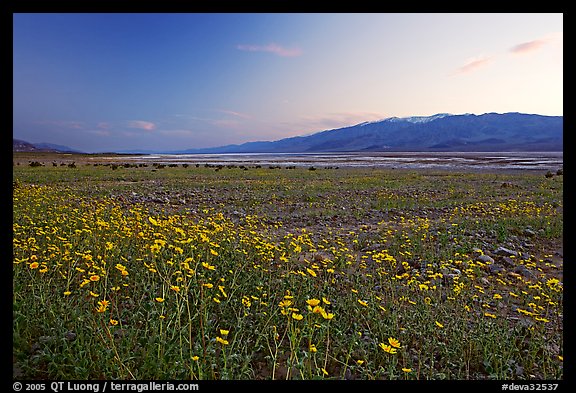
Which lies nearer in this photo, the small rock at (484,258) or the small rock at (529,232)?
the small rock at (484,258)

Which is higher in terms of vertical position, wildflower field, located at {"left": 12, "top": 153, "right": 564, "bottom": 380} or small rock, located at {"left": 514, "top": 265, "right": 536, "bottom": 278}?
wildflower field, located at {"left": 12, "top": 153, "right": 564, "bottom": 380}

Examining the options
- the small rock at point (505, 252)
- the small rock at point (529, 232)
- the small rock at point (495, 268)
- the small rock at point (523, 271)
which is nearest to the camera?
the small rock at point (523, 271)

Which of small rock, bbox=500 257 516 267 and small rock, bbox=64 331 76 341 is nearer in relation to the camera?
small rock, bbox=64 331 76 341

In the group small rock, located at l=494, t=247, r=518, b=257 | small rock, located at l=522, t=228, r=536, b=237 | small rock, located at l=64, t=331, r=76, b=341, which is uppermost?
small rock, located at l=64, t=331, r=76, b=341

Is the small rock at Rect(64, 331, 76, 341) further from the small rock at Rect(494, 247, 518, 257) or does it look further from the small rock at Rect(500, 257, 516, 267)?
the small rock at Rect(494, 247, 518, 257)

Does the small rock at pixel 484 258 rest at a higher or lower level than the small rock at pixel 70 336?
lower

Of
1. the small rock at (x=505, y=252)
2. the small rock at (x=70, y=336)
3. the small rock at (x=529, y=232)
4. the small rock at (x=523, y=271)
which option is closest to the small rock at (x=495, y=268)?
the small rock at (x=523, y=271)

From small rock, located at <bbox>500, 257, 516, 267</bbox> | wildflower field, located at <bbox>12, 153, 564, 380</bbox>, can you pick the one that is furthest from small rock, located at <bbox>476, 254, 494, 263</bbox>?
small rock, located at <bbox>500, 257, 516, 267</bbox>

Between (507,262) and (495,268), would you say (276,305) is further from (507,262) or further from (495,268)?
(507,262)

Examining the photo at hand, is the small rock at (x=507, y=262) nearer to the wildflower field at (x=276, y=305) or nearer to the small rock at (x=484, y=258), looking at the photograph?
the wildflower field at (x=276, y=305)

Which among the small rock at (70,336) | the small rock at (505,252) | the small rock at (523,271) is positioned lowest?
the small rock at (523,271)
